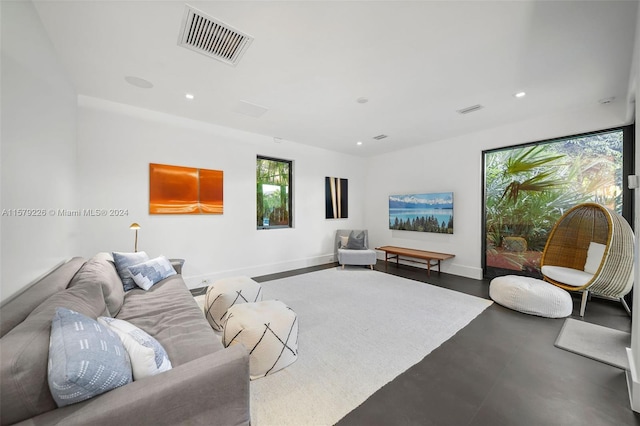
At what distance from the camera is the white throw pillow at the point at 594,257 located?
316 cm

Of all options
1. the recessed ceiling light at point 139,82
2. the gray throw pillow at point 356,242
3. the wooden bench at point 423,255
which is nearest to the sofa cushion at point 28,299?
the recessed ceiling light at point 139,82

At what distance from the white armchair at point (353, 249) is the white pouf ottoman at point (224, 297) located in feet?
9.04

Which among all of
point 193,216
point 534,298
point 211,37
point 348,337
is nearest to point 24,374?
point 348,337

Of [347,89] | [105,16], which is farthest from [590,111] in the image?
[105,16]

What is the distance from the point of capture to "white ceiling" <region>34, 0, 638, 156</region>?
6.01ft

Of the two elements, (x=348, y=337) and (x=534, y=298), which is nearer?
(x=348, y=337)

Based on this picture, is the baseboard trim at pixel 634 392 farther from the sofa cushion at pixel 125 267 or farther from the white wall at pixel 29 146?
the sofa cushion at pixel 125 267

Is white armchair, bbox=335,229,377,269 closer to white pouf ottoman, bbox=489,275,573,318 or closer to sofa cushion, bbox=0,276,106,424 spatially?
white pouf ottoman, bbox=489,275,573,318

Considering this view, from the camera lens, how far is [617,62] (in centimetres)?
242

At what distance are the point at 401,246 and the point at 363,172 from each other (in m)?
2.26

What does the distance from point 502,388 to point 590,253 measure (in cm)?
284

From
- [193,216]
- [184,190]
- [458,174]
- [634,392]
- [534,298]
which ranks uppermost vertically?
[458,174]

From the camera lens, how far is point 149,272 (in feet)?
8.91

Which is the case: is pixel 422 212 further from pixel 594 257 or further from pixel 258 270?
pixel 258 270
